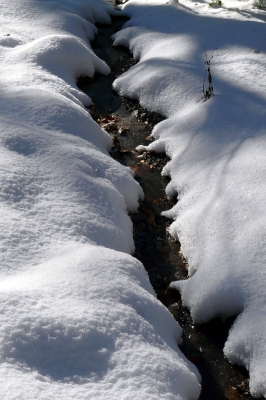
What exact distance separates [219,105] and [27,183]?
2518mm

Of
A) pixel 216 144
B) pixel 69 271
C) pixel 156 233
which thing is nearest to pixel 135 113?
pixel 216 144

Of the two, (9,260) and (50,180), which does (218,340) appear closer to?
(9,260)

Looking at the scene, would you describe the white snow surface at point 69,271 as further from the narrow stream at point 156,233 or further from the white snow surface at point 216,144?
the white snow surface at point 216,144

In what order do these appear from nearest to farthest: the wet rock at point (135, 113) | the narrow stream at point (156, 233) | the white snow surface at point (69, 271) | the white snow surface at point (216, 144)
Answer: the white snow surface at point (69, 271) → the narrow stream at point (156, 233) → the white snow surface at point (216, 144) → the wet rock at point (135, 113)

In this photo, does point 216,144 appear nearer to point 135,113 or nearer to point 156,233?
point 156,233

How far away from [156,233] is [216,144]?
1161mm

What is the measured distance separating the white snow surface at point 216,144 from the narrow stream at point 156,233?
9 cm

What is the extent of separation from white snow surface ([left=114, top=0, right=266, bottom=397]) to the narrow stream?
3.5 inches

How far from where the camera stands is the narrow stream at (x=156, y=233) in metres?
3.03

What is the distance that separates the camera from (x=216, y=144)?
15.3 feet

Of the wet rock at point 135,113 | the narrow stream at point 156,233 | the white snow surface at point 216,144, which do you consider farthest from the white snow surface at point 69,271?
the wet rock at point 135,113

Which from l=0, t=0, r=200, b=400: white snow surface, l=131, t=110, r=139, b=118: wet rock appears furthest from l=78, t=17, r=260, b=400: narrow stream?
l=0, t=0, r=200, b=400: white snow surface

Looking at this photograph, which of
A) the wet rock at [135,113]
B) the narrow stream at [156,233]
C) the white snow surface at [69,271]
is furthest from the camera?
the wet rock at [135,113]

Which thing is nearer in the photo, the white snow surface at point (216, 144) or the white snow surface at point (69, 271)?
the white snow surface at point (69, 271)
